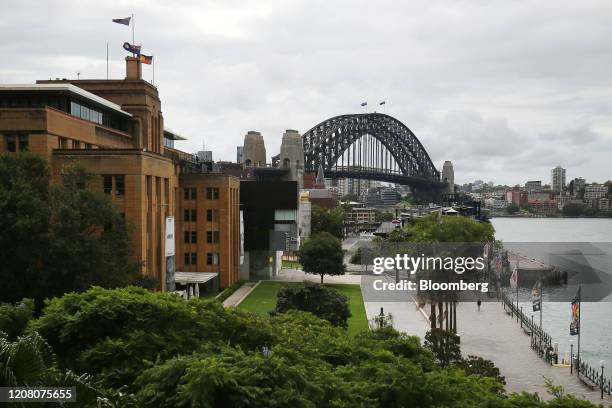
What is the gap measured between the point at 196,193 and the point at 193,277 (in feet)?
28.2

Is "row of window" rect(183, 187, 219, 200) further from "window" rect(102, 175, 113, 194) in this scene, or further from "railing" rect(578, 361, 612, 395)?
"railing" rect(578, 361, 612, 395)

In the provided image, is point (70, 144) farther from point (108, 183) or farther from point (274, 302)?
point (274, 302)

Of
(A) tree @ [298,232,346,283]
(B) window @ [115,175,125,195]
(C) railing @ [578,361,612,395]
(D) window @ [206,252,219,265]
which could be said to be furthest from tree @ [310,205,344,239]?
(C) railing @ [578,361,612,395]

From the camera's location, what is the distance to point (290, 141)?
172 meters

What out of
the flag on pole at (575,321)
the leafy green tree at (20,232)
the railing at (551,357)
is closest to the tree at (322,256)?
the railing at (551,357)

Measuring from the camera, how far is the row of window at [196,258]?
5988 centimetres

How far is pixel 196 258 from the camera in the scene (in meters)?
60.0

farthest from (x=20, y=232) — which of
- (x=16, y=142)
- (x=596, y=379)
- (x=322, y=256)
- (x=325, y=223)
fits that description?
(x=325, y=223)

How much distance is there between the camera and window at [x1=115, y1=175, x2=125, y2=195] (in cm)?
3969

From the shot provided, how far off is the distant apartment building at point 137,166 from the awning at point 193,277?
0.09 metres

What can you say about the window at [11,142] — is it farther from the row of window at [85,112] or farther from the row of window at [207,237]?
the row of window at [207,237]

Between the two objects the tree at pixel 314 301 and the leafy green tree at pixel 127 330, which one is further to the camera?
the tree at pixel 314 301

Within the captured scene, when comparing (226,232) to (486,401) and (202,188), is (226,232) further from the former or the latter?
(486,401)

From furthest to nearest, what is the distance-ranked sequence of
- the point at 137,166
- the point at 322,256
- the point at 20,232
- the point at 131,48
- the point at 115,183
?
the point at 322,256 < the point at 131,48 < the point at 115,183 < the point at 137,166 < the point at 20,232
